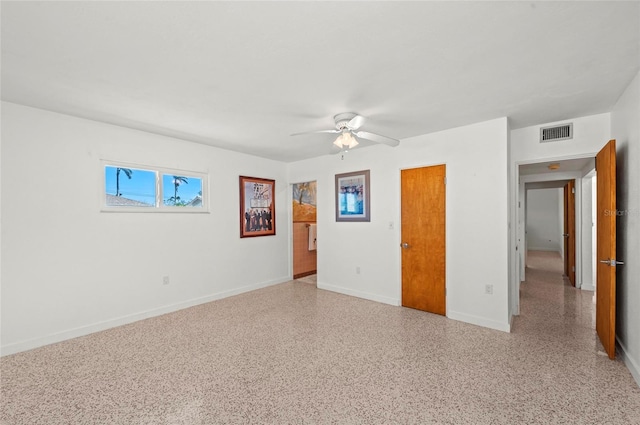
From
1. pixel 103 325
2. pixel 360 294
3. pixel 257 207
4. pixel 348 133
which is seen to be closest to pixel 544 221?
pixel 360 294

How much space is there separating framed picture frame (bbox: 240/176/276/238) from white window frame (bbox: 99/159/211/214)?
658mm

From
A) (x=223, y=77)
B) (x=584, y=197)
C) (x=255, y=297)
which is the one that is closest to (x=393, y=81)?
(x=223, y=77)

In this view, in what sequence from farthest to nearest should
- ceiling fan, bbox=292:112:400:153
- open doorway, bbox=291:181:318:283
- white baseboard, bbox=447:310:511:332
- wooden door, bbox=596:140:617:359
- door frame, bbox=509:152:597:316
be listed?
open doorway, bbox=291:181:318:283 → door frame, bbox=509:152:597:316 → white baseboard, bbox=447:310:511:332 → ceiling fan, bbox=292:112:400:153 → wooden door, bbox=596:140:617:359

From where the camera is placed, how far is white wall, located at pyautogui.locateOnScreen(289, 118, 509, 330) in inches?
126

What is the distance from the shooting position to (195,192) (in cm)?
416

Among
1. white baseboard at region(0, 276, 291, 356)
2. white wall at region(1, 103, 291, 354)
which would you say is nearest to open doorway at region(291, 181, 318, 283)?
white baseboard at region(0, 276, 291, 356)

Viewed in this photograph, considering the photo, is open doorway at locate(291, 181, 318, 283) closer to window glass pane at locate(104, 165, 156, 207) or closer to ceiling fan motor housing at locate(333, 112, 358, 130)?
window glass pane at locate(104, 165, 156, 207)

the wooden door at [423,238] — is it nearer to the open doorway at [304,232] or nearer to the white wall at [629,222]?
the white wall at [629,222]

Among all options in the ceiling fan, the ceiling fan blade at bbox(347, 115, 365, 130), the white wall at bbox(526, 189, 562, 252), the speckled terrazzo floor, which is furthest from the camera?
the white wall at bbox(526, 189, 562, 252)

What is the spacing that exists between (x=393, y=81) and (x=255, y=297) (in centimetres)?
371

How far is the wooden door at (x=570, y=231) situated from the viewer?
16.9 ft

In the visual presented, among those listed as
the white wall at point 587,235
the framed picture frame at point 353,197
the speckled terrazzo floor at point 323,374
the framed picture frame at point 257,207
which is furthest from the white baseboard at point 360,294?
the white wall at point 587,235

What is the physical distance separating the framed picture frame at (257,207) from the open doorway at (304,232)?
0.56m

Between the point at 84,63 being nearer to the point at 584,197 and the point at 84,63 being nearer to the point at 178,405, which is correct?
the point at 178,405
